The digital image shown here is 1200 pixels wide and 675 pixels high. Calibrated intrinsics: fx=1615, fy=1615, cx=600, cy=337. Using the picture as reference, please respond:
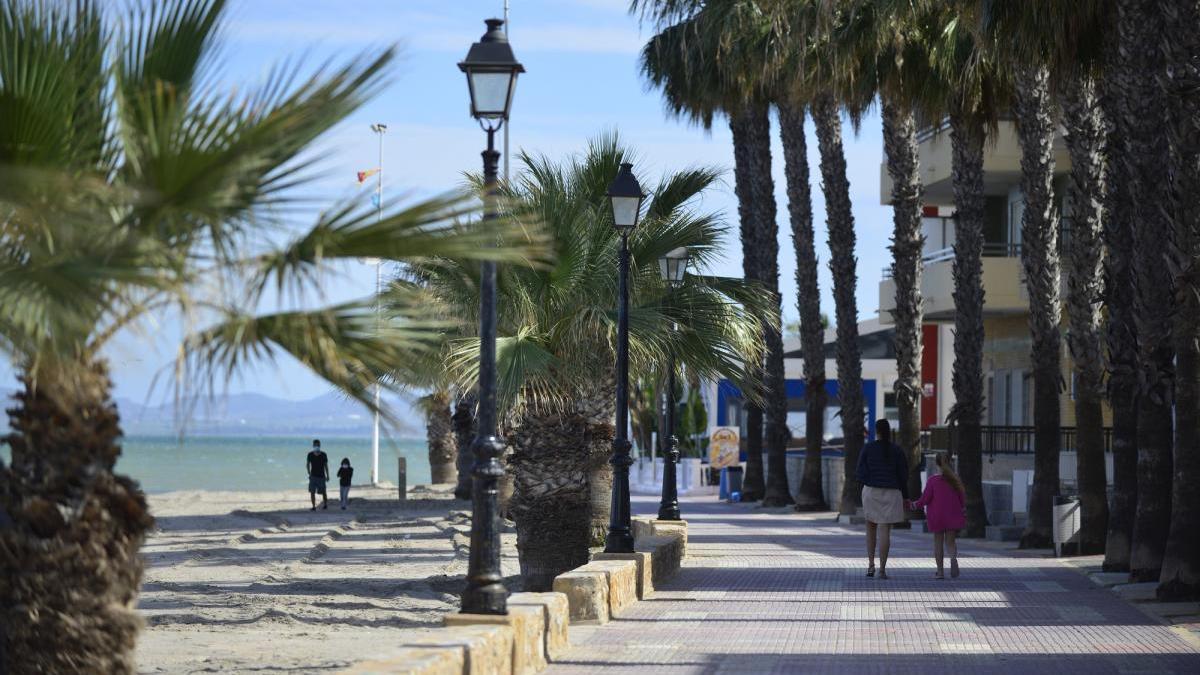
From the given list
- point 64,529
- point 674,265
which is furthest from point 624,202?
point 64,529

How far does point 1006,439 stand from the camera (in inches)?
1315

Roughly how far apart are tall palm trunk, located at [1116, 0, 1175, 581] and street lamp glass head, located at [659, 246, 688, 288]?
5.26 meters

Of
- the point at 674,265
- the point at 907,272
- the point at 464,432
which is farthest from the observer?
the point at 464,432

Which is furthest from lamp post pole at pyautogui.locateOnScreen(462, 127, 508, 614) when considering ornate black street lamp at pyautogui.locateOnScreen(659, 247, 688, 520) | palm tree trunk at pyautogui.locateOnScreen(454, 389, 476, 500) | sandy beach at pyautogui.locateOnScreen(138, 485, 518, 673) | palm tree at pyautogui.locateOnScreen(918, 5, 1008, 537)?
palm tree trunk at pyautogui.locateOnScreen(454, 389, 476, 500)

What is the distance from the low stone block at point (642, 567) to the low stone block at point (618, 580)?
9.5 inches

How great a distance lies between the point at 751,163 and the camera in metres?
38.3

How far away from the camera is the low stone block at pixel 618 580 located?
13.6 metres

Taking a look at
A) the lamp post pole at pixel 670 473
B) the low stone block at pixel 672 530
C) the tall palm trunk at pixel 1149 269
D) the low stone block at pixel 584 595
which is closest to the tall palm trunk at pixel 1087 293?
the tall palm trunk at pixel 1149 269

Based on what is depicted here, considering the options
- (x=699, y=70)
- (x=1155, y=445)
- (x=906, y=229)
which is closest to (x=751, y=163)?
(x=699, y=70)

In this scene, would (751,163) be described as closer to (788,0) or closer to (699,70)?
(699,70)

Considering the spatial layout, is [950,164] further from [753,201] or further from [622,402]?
[622,402]

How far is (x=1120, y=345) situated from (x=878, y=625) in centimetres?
581

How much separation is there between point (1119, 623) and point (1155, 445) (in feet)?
9.74

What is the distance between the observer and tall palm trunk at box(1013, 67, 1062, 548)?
22.5 metres
